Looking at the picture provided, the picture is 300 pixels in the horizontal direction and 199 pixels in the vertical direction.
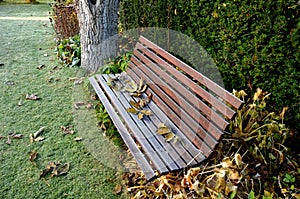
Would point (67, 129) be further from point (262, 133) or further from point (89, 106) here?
point (262, 133)

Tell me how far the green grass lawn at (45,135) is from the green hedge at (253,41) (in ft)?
5.38

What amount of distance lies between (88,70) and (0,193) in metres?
2.66

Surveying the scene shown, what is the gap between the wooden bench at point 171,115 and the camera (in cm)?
214

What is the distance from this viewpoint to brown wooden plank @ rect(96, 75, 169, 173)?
2.12m

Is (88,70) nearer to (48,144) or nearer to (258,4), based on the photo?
(48,144)

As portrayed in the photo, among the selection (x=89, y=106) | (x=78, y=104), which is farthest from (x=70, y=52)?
(x=89, y=106)

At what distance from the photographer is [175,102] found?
106 inches

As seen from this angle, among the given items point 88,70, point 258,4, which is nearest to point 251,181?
point 258,4

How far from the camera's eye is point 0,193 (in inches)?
102

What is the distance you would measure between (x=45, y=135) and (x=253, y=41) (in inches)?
98.1

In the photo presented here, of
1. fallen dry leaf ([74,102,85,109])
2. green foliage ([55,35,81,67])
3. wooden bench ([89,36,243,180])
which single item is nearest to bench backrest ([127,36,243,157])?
wooden bench ([89,36,243,180])

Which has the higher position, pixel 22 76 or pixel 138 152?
pixel 138 152

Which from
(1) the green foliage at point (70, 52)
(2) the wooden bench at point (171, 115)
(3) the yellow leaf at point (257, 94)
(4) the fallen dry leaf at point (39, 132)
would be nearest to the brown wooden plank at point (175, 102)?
(2) the wooden bench at point (171, 115)

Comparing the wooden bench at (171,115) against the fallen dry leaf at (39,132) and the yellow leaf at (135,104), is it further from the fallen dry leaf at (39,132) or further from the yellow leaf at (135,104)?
the fallen dry leaf at (39,132)
